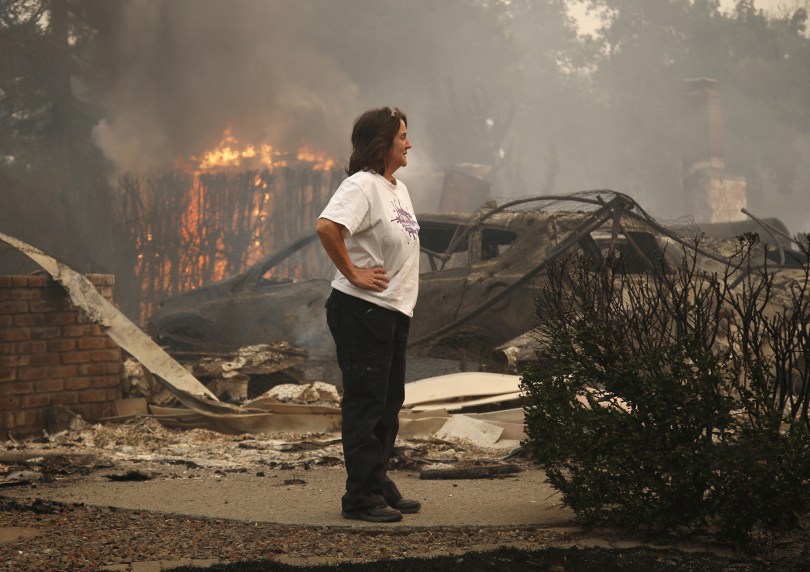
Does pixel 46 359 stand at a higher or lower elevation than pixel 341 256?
lower

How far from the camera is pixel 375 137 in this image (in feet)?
15.8

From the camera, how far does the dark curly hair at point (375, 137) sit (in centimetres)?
480

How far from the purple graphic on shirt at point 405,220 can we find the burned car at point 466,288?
433 cm

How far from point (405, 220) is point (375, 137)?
0.40 metres

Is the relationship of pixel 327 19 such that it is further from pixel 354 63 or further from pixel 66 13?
pixel 66 13

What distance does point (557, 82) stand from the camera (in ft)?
176

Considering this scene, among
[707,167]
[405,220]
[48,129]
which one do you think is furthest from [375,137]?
[707,167]

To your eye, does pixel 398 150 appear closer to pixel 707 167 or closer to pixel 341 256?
pixel 341 256

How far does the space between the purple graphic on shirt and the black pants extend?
1.28 ft

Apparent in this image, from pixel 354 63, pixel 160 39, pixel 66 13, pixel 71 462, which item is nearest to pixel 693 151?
pixel 354 63

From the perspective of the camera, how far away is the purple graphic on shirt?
188 inches

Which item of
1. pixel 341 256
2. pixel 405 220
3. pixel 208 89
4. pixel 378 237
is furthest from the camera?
pixel 208 89

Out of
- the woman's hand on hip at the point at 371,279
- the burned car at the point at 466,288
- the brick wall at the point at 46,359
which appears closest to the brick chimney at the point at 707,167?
the burned car at the point at 466,288

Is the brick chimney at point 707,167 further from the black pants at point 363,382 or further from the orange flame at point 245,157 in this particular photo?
the black pants at point 363,382
